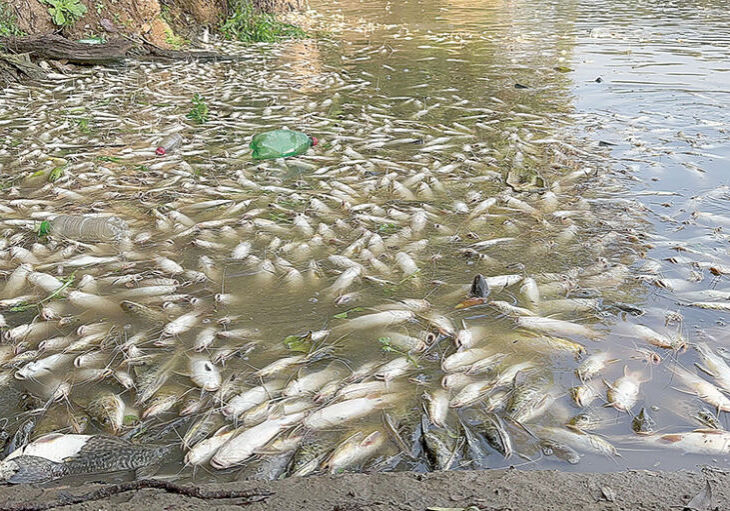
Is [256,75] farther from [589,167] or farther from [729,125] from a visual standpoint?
[729,125]

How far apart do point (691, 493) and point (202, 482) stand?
1.64 m

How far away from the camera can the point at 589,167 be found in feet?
17.1

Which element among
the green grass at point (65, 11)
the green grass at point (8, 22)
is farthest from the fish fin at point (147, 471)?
the green grass at point (65, 11)

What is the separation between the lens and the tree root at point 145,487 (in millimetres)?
1935

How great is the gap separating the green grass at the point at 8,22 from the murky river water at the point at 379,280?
2.07 metres

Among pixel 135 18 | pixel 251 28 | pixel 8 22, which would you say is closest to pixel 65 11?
pixel 8 22

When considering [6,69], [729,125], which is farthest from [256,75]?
[729,125]

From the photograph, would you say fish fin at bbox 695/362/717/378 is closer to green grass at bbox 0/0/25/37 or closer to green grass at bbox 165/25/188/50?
green grass at bbox 0/0/25/37

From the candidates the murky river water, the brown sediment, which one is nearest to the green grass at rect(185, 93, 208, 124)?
the murky river water

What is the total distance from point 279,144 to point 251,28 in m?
7.32

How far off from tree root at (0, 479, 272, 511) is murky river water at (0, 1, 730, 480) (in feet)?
0.82

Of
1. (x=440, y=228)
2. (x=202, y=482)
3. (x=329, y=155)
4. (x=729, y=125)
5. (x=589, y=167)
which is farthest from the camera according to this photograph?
(x=729, y=125)

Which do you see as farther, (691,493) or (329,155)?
(329,155)

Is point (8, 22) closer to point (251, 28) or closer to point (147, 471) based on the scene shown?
point (251, 28)
